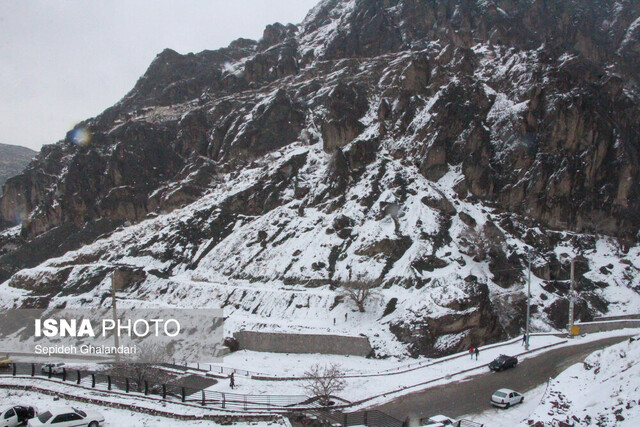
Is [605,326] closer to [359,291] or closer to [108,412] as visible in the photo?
[359,291]

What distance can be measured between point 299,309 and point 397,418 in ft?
75.8

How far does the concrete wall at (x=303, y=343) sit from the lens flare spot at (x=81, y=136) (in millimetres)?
71941

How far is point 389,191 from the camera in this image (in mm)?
59438

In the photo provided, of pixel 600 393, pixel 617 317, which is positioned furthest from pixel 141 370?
pixel 617 317

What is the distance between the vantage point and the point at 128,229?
74.8 meters

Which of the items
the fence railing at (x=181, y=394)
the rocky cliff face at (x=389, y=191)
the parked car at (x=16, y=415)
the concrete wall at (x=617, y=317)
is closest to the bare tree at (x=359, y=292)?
the rocky cliff face at (x=389, y=191)

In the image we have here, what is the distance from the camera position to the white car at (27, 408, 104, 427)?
18875mm

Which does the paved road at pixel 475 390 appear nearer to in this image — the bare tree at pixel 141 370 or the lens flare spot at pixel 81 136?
the bare tree at pixel 141 370

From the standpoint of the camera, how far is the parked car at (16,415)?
65.0 feet

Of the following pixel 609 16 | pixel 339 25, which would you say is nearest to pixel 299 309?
pixel 339 25

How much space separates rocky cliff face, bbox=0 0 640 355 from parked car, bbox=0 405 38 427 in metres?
24.6

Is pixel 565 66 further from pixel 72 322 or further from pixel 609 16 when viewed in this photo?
pixel 72 322

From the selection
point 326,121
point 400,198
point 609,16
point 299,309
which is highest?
point 609,16

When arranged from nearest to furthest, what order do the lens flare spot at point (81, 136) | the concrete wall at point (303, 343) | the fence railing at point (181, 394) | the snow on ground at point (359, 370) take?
the fence railing at point (181, 394) < the snow on ground at point (359, 370) < the concrete wall at point (303, 343) < the lens flare spot at point (81, 136)
